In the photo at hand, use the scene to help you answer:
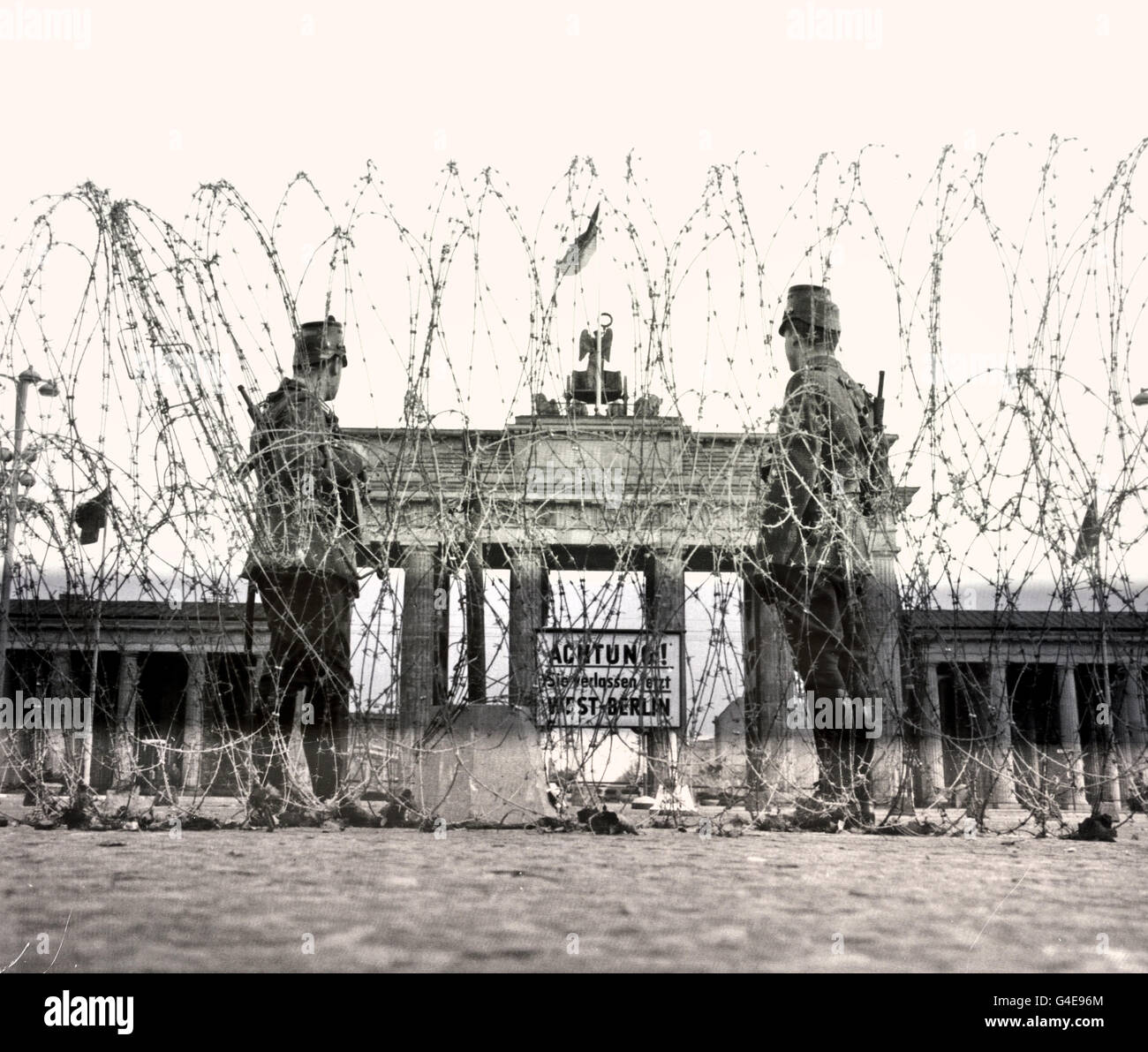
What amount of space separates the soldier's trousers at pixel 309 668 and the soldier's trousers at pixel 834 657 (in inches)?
80.8

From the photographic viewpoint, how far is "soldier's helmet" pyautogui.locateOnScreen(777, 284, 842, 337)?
566 centimetres

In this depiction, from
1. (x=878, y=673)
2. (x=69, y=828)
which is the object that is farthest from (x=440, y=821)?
(x=878, y=673)

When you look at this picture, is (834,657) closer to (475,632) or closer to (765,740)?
(765,740)

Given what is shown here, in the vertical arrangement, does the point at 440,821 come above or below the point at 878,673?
below

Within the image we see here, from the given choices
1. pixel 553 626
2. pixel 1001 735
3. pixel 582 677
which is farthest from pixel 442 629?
pixel 1001 735

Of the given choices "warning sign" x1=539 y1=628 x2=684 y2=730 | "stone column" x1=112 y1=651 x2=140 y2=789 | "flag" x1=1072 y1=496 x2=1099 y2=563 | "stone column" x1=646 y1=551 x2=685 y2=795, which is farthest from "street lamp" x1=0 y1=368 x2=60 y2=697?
"flag" x1=1072 y1=496 x2=1099 y2=563

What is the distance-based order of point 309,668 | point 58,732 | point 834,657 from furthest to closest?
point 58,732 < point 309,668 < point 834,657

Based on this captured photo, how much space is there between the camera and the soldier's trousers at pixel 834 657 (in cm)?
564

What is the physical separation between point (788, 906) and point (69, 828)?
3604mm

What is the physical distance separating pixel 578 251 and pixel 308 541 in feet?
5.67

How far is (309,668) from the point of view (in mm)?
5910

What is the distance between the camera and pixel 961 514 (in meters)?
5.44

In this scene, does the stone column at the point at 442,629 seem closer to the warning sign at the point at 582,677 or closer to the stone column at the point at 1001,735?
the warning sign at the point at 582,677
